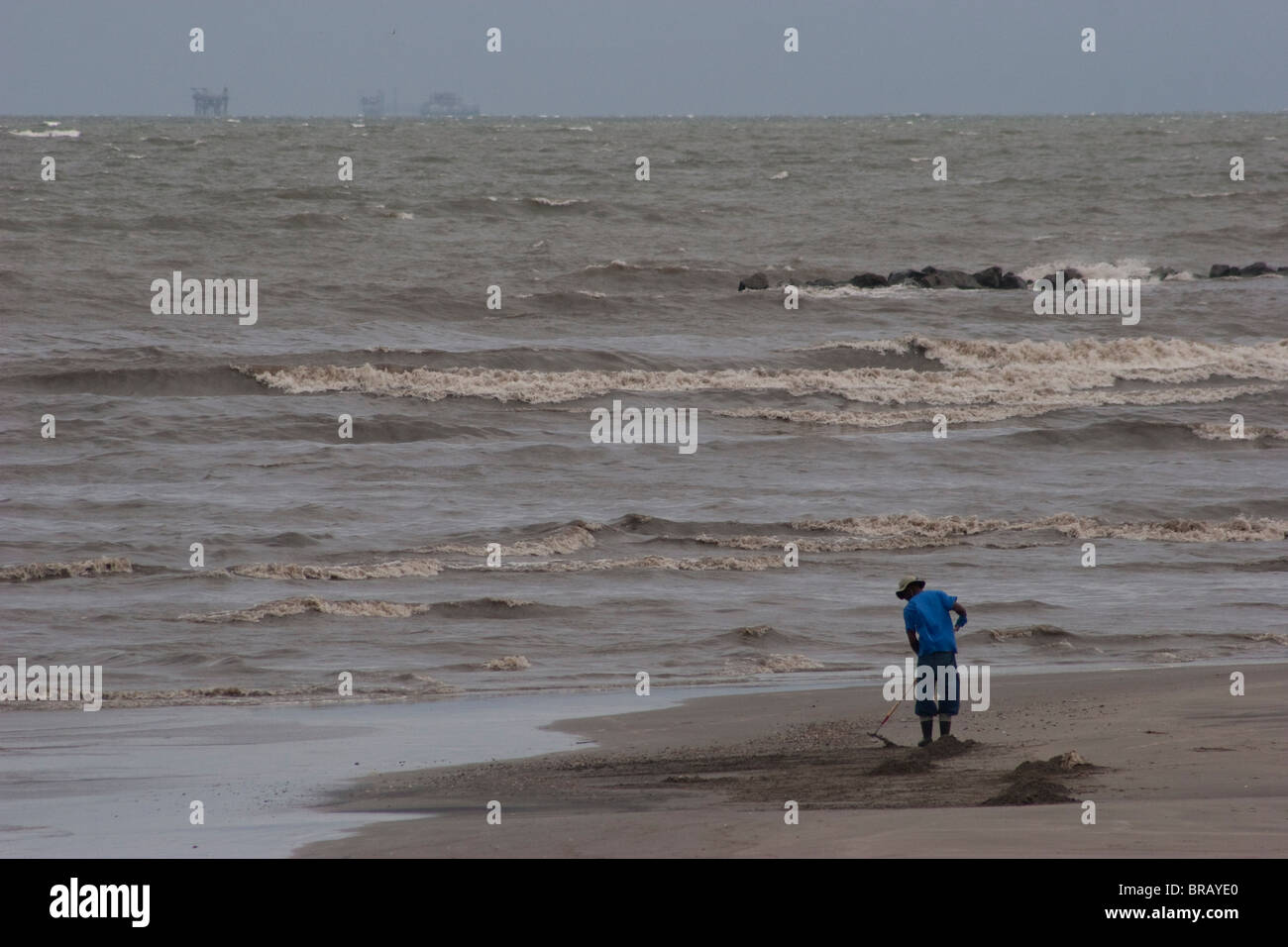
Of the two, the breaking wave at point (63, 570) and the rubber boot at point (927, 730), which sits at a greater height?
the breaking wave at point (63, 570)

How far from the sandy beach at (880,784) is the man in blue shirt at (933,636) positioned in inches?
7.7

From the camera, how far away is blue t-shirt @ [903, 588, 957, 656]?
362 inches

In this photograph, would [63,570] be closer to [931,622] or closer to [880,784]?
[931,622]

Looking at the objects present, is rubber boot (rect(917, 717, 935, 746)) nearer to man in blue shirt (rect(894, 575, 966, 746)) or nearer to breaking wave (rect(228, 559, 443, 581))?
man in blue shirt (rect(894, 575, 966, 746))

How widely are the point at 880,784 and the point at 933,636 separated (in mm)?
1515

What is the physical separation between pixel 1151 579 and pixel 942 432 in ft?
26.4

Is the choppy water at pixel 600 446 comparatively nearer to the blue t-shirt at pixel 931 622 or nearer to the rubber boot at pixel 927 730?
the blue t-shirt at pixel 931 622

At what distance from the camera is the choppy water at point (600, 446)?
41.9 feet

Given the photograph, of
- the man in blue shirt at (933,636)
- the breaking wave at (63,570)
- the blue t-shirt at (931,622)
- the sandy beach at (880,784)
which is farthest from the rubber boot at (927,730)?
the breaking wave at (63,570)

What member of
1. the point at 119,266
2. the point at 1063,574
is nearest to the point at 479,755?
the point at 1063,574

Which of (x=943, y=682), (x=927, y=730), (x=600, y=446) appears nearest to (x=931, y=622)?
(x=943, y=682)

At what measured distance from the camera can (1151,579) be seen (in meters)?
→ 14.8

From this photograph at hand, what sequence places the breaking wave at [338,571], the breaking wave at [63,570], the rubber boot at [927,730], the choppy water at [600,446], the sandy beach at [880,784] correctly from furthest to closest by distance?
the breaking wave at [338,571] → the breaking wave at [63,570] → the choppy water at [600,446] → the rubber boot at [927,730] → the sandy beach at [880,784]
